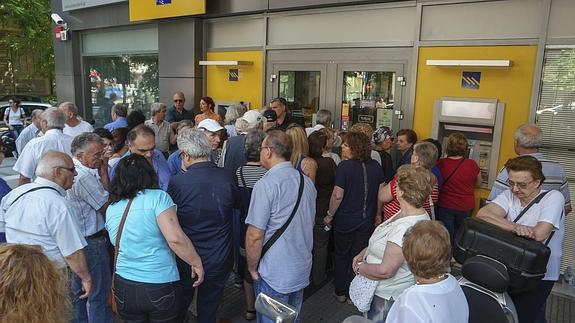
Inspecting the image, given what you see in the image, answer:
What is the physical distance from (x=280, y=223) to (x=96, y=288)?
166 centimetres

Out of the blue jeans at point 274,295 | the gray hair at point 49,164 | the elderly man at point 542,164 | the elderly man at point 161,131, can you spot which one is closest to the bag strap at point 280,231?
the blue jeans at point 274,295

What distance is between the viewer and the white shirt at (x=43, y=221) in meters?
2.58

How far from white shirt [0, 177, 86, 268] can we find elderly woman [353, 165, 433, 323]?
1875mm

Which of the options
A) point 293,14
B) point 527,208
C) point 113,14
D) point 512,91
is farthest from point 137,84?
point 527,208

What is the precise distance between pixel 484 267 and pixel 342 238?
2.14 m

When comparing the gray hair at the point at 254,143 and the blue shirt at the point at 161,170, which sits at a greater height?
the gray hair at the point at 254,143

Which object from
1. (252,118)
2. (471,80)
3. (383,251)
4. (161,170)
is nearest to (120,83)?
(252,118)

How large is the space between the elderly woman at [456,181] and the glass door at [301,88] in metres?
2.56

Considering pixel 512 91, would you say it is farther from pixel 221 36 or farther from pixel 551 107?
pixel 221 36

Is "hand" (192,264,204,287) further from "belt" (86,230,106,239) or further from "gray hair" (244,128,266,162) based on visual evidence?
"gray hair" (244,128,266,162)

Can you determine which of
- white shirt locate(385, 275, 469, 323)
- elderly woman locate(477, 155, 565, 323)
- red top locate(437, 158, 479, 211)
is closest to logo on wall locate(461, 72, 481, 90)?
red top locate(437, 158, 479, 211)

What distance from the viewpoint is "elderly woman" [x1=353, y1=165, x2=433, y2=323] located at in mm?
2406

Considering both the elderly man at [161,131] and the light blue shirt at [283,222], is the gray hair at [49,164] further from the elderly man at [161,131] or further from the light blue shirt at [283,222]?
the elderly man at [161,131]

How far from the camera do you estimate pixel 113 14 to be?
9648 mm
